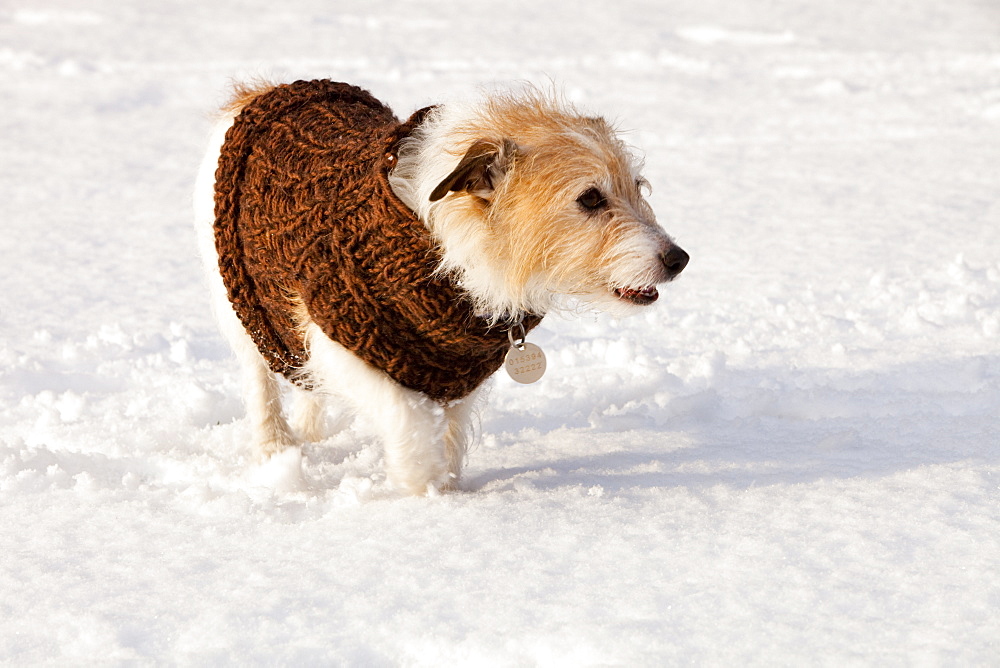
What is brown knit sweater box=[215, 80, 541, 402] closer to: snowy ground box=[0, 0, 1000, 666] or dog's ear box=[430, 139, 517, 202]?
dog's ear box=[430, 139, 517, 202]

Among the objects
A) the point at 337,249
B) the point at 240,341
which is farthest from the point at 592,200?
the point at 240,341

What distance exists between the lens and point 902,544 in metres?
2.67

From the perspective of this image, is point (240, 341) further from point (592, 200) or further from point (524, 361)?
point (592, 200)

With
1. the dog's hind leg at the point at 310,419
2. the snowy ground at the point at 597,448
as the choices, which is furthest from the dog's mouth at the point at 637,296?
the dog's hind leg at the point at 310,419

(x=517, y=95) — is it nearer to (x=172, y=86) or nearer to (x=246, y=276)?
(x=246, y=276)

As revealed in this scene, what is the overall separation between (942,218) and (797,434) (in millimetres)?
3400

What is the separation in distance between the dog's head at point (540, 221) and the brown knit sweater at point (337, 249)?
11 centimetres

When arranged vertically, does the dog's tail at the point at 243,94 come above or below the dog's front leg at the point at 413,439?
above

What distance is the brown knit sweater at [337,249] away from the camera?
2.78 metres

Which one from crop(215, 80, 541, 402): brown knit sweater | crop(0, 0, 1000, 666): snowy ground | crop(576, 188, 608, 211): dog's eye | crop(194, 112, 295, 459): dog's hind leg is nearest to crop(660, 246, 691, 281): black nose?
crop(576, 188, 608, 211): dog's eye

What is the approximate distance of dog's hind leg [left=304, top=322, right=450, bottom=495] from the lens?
296cm

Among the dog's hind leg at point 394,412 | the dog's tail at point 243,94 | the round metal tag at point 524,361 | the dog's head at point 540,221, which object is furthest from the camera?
the dog's tail at point 243,94

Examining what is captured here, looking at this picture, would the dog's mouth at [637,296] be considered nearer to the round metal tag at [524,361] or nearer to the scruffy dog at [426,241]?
the scruffy dog at [426,241]

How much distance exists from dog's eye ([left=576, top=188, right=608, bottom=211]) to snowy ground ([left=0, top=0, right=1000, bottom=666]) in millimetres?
941
